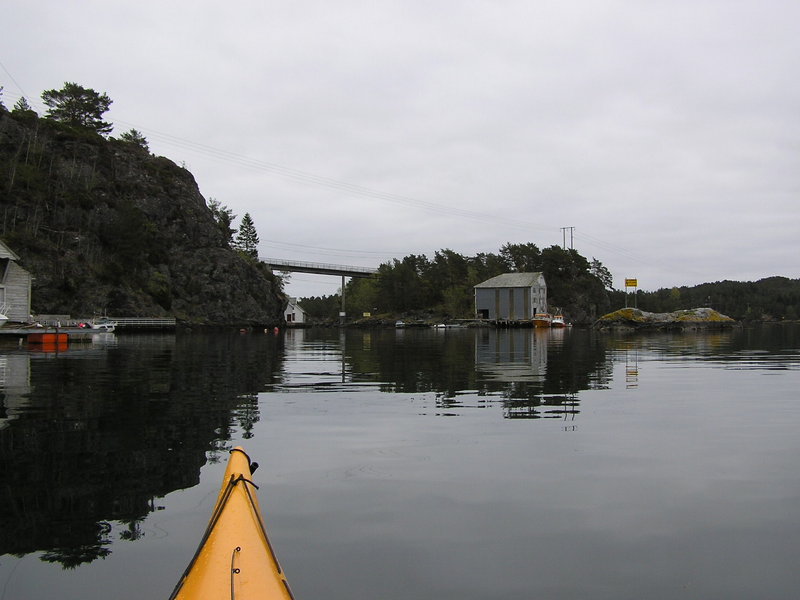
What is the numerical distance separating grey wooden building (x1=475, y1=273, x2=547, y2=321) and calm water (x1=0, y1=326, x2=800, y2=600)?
10884 cm

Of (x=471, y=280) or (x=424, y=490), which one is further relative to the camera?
(x=471, y=280)

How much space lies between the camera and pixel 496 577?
5867 millimetres

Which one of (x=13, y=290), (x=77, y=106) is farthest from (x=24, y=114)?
(x=13, y=290)

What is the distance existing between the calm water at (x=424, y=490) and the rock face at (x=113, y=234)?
65.7 meters

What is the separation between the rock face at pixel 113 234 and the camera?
75812 mm

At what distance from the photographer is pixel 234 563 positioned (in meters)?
4.86

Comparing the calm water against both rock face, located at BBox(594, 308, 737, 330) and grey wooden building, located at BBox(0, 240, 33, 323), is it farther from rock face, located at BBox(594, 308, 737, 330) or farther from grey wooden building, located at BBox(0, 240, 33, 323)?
rock face, located at BBox(594, 308, 737, 330)

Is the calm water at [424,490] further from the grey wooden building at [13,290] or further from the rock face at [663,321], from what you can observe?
the rock face at [663,321]

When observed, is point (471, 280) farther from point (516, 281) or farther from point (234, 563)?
point (234, 563)

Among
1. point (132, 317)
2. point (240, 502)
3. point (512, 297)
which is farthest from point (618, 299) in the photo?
point (240, 502)

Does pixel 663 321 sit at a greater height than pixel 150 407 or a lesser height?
greater

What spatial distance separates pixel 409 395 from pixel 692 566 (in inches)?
498

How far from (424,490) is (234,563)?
4180mm

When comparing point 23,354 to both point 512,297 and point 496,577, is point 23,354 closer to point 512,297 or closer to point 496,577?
point 496,577
